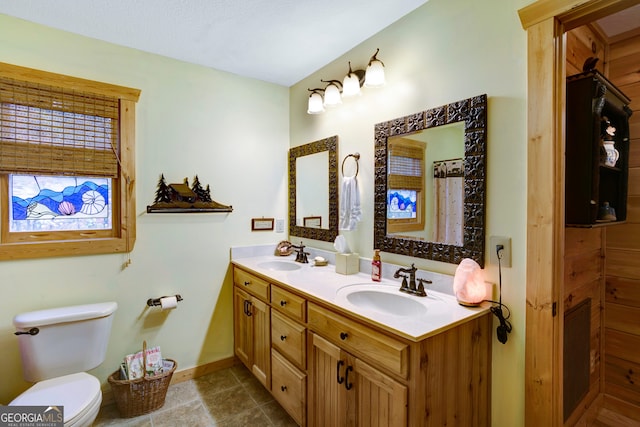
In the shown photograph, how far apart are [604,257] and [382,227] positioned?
151cm

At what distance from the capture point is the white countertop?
1.15m

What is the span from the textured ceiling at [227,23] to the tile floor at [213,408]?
2.45 meters

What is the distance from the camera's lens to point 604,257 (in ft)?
6.52

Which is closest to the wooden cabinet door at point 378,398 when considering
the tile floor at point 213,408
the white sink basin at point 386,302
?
the white sink basin at point 386,302

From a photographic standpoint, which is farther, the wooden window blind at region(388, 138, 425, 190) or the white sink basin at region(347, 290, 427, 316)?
the wooden window blind at region(388, 138, 425, 190)

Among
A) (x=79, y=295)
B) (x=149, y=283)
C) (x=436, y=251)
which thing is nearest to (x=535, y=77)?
(x=436, y=251)

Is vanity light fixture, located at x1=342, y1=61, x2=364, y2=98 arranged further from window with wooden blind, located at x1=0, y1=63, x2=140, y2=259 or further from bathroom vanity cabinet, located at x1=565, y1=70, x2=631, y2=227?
window with wooden blind, located at x1=0, y1=63, x2=140, y2=259

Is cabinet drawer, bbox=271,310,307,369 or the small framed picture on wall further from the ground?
the small framed picture on wall

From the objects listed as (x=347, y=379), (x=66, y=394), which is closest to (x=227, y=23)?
(x=347, y=379)

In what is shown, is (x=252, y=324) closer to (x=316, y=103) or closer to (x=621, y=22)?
(x=316, y=103)

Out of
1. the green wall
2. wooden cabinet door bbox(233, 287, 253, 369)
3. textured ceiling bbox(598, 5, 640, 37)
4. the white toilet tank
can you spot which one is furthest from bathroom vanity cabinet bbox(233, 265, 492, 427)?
textured ceiling bbox(598, 5, 640, 37)

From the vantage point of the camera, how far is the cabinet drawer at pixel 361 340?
112 cm

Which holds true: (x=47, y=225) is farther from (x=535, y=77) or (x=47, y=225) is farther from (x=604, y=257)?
(x=604, y=257)

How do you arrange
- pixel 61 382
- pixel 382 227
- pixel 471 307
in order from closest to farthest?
pixel 471 307 → pixel 61 382 → pixel 382 227
